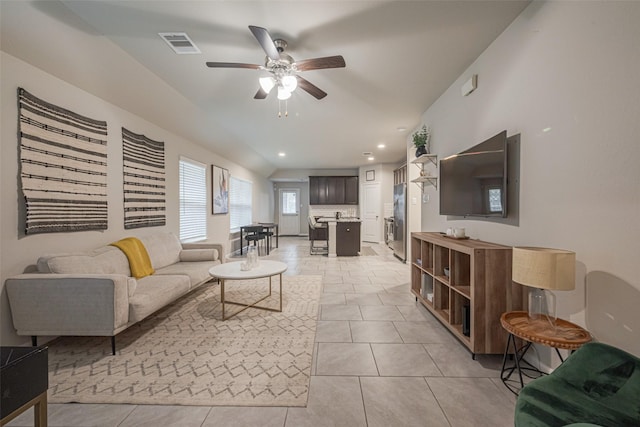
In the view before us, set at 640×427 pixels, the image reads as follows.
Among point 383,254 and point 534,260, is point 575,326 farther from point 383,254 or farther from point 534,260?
point 383,254

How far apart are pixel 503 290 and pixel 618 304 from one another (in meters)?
0.65

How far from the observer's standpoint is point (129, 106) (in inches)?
128

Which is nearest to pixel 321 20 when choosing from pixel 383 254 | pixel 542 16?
pixel 542 16

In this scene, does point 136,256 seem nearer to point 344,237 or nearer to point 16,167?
point 16,167

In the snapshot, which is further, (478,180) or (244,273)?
(244,273)

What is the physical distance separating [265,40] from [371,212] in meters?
7.37

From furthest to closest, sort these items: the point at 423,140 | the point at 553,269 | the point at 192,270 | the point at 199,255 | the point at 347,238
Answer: the point at 347,238
the point at 423,140
the point at 199,255
the point at 192,270
the point at 553,269

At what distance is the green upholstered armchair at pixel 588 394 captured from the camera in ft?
Result: 3.19

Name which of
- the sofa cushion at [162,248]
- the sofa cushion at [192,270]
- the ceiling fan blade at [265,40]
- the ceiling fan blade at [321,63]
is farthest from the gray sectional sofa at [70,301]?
the ceiling fan blade at [321,63]

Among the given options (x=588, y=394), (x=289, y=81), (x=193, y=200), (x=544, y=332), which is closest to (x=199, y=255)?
(x=193, y=200)

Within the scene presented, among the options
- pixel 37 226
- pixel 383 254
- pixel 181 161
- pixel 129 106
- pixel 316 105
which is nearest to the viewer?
pixel 37 226

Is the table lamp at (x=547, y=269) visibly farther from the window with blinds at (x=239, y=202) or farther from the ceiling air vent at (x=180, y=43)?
the window with blinds at (x=239, y=202)

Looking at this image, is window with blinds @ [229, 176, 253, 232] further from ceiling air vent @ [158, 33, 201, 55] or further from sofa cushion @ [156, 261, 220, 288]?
ceiling air vent @ [158, 33, 201, 55]

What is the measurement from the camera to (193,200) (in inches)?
197
